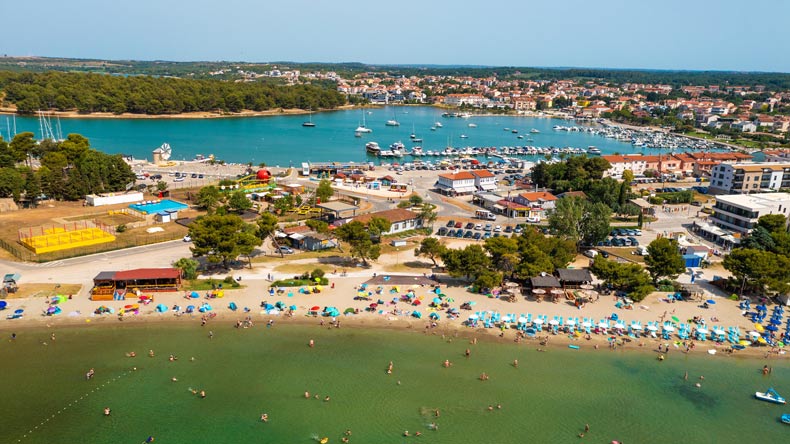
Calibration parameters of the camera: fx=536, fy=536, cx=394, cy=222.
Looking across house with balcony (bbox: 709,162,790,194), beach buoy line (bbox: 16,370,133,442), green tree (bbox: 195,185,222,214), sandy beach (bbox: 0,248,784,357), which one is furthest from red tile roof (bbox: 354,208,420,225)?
house with balcony (bbox: 709,162,790,194)

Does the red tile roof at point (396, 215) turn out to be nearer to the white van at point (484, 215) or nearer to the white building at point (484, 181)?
the white van at point (484, 215)

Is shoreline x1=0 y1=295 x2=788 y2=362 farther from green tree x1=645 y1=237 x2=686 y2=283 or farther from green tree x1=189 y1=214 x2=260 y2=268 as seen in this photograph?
green tree x1=645 y1=237 x2=686 y2=283

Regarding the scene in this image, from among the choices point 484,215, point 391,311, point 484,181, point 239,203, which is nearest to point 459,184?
point 484,181

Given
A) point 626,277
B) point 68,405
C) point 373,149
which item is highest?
point 626,277

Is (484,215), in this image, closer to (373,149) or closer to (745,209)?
(745,209)

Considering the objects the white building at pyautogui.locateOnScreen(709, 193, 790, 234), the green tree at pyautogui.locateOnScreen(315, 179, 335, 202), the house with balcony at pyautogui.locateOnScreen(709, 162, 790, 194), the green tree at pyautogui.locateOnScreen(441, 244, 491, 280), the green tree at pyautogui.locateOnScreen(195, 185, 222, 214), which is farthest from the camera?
the house with balcony at pyautogui.locateOnScreen(709, 162, 790, 194)
